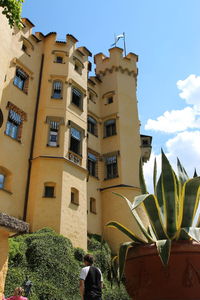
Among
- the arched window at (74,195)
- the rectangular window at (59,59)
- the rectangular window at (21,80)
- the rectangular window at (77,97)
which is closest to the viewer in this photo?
the arched window at (74,195)

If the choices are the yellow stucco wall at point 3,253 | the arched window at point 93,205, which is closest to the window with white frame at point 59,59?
the arched window at point 93,205

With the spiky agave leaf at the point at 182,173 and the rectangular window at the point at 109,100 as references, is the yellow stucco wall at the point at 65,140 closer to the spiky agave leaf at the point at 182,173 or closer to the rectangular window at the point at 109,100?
the rectangular window at the point at 109,100

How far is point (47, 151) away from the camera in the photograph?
18.1m

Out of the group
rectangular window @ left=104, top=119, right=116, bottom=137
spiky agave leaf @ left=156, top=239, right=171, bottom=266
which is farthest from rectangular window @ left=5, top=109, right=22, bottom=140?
spiky agave leaf @ left=156, top=239, right=171, bottom=266

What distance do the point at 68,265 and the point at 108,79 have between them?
58.9ft

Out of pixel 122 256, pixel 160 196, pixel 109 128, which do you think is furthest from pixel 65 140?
pixel 122 256

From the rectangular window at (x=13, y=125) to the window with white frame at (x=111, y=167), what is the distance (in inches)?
297

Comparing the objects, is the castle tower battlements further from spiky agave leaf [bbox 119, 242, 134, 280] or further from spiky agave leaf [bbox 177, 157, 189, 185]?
spiky agave leaf [bbox 119, 242, 134, 280]

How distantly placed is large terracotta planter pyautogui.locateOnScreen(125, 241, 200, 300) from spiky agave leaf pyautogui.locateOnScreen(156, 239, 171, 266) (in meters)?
0.12

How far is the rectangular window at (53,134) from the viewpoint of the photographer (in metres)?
18.7

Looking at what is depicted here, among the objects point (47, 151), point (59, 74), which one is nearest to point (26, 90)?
point (59, 74)

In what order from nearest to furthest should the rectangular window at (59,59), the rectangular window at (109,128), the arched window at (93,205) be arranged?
1. the arched window at (93,205)
2. the rectangular window at (59,59)
3. the rectangular window at (109,128)

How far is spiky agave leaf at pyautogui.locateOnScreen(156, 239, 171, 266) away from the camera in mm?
3662

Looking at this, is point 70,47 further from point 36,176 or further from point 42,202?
point 42,202
